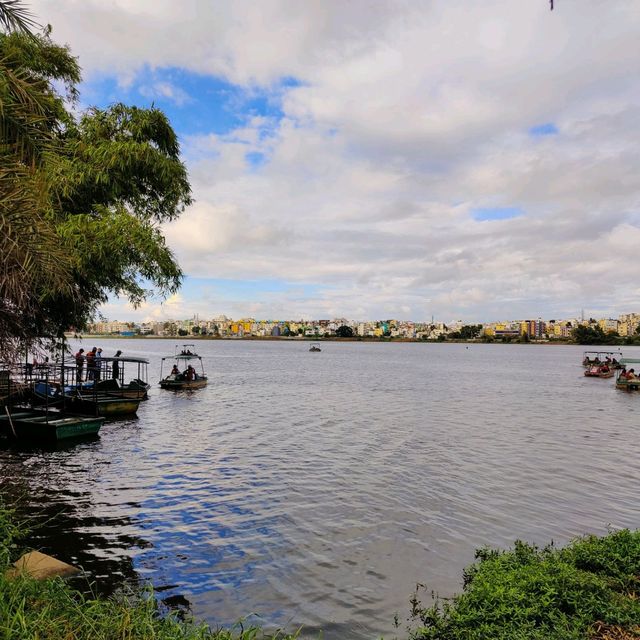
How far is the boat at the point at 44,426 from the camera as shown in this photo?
2053 cm

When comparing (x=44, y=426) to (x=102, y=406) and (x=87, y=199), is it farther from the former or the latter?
(x=87, y=199)

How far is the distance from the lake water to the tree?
531 cm

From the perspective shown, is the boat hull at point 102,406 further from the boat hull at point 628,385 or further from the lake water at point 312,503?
the boat hull at point 628,385

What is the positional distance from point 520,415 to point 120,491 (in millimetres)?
29119

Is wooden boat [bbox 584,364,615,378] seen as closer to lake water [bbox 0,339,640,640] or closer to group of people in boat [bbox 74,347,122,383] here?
lake water [bbox 0,339,640,640]

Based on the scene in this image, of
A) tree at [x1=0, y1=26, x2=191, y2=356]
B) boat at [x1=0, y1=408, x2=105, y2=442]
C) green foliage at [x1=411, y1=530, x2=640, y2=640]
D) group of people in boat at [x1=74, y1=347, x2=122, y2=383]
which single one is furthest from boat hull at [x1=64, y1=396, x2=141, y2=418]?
green foliage at [x1=411, y1=530, x2=640, y2=640]

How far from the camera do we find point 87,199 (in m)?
14.0

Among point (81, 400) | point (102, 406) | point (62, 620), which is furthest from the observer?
point (102, 406)

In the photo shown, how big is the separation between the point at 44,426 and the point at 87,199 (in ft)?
37.6

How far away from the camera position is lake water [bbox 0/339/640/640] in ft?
A: 31.8

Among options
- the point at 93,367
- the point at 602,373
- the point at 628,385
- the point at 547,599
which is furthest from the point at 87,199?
the point at 602,373

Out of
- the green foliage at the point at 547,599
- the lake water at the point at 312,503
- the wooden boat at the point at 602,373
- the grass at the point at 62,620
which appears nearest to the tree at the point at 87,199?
the grass at the point at 62,620

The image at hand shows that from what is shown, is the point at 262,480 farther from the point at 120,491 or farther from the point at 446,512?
the point at 446,512

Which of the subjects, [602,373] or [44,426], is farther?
[602,373]
